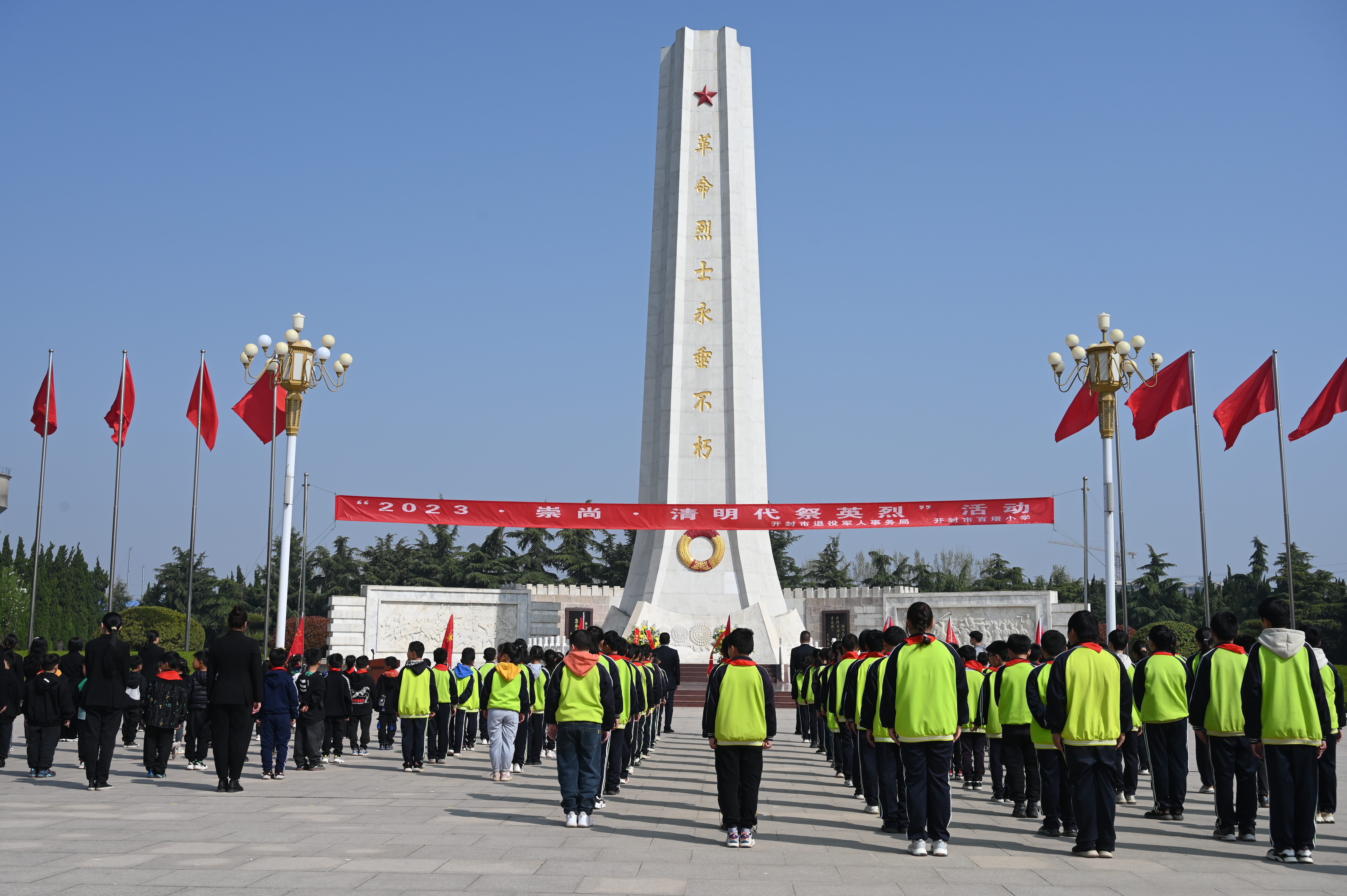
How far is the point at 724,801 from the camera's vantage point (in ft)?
21.6

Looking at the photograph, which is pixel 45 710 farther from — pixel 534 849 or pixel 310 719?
pixel 534 849

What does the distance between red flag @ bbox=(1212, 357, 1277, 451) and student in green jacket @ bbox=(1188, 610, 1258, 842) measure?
11.8 metres

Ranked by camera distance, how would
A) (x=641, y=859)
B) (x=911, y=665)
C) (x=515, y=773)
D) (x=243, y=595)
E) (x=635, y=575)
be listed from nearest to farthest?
(x=641, y=859) → (x=911, y=665) → (x=515, y=773) → (x=635, y=575) → (x=243, y=595)

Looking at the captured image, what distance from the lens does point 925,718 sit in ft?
20.8

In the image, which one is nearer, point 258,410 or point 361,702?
point 361,702

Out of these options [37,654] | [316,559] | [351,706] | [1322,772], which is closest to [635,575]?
[351,706]

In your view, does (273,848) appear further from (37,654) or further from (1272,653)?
(1272,653)

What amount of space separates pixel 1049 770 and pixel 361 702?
7.89 m

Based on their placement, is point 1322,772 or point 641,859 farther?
point 1322,772

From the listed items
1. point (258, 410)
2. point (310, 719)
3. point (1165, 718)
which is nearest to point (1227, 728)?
point (1165, 718)

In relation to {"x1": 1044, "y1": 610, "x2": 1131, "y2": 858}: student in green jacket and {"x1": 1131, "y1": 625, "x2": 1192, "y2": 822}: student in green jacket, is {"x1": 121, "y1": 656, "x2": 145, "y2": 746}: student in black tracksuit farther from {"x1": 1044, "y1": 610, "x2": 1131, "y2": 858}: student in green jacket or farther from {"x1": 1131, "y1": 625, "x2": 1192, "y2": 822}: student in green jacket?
{"x1": 1131, "y1": 625, "x2": 1192, "y2": 822}: student in green jacket

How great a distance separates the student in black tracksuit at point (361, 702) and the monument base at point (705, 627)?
461 inches

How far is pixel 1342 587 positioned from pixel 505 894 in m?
33.3

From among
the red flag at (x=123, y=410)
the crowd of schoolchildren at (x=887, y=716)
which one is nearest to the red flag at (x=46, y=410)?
the red flag at (x=123, y=410)
